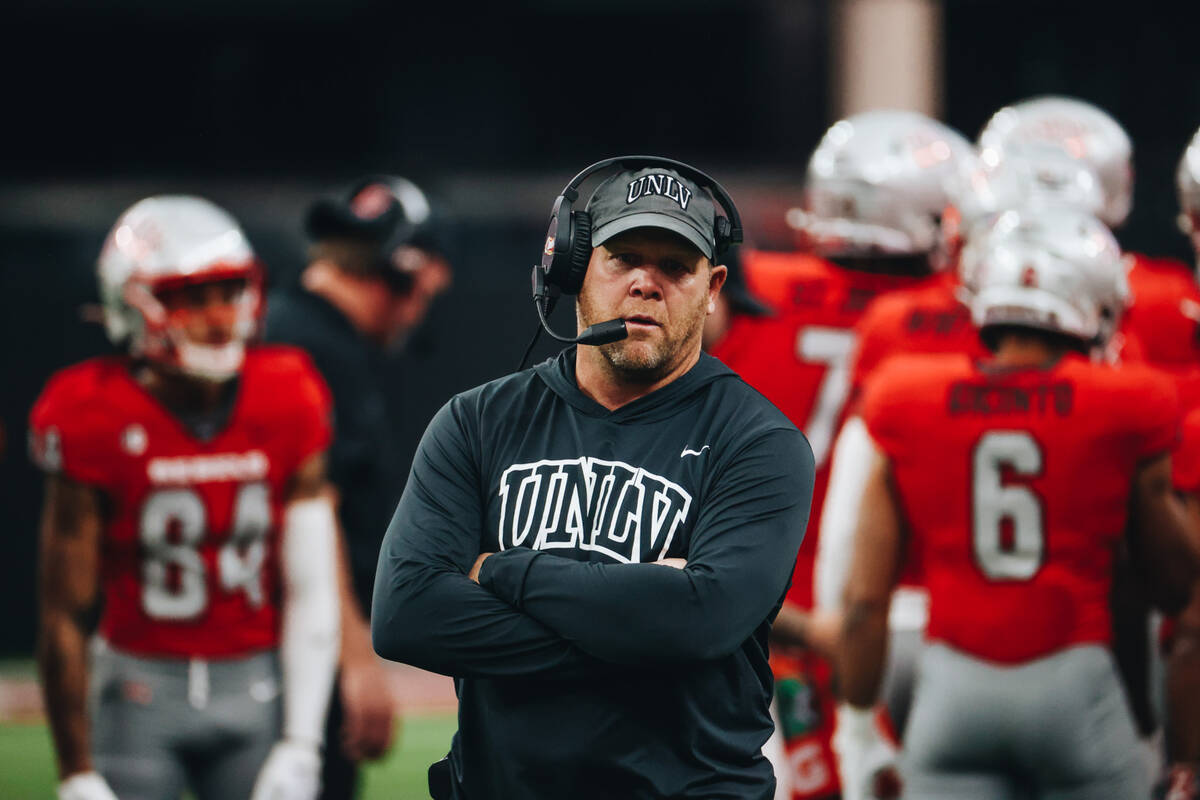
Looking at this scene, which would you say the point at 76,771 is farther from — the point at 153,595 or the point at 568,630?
the point at 568,630

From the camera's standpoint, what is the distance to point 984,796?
362cm

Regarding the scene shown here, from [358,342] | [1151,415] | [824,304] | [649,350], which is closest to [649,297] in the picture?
[649,350]

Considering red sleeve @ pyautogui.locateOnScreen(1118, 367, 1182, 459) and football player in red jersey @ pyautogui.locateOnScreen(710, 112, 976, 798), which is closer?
red sleeve @ pyautogui.locateOnScreen(1118, 367, 1182, 459)

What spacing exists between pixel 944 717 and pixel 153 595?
1.92m

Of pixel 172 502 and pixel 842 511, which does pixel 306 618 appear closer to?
pixel 172 502

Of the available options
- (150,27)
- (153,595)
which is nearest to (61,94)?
(150,27)

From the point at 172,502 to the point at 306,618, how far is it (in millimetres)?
453

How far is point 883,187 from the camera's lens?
4.61m

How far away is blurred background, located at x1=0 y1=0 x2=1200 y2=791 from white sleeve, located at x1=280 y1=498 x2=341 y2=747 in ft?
22.4

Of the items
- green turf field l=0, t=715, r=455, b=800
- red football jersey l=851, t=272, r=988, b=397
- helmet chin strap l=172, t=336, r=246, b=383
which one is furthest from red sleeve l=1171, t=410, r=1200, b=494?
green turf field l=0, t=715, r=455, b=800

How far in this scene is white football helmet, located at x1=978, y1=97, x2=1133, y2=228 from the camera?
4.54 m

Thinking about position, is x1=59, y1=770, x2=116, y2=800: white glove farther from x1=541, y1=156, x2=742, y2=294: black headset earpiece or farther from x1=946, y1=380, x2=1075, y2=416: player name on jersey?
x1=946, y1=380, x2=1075, y2=416: player name on jersey

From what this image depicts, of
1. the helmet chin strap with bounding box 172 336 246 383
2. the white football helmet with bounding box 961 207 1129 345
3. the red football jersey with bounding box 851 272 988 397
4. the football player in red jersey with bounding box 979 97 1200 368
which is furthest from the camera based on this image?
the football player in red jersey with bounding box 979 97 1200 368

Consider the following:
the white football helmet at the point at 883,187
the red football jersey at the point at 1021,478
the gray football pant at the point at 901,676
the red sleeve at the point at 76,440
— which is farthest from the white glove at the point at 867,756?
the red sleeve at the point at 76,440
